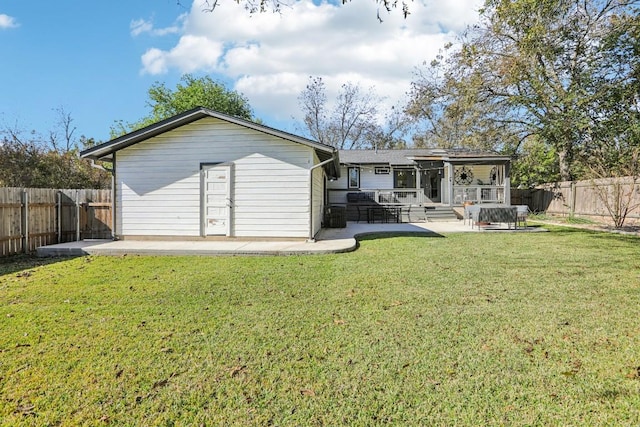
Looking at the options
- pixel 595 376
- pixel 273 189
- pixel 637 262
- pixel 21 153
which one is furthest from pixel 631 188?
pixel 21 153

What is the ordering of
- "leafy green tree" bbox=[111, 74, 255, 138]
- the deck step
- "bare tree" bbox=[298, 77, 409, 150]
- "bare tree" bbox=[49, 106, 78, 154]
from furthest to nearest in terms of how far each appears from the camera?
"bare tree" bbox=[298, 77, 409, 150] → "leafy green tree" bbox=[111, 74, 255, 138] → "bare tree" bbox=[49, 106, 78, 154] → the deck step

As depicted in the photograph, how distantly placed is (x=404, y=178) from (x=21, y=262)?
19212mm

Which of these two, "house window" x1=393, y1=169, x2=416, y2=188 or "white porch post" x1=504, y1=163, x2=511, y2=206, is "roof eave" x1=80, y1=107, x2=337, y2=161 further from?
"house window" x1=393, y1=169, x2=416, y2=188

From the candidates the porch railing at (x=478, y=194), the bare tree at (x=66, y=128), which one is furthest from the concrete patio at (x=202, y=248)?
the bare tree at (x=66, y=128)

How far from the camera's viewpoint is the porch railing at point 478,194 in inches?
713

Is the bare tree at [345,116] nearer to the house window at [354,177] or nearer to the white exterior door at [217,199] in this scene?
the house window at [354,177]

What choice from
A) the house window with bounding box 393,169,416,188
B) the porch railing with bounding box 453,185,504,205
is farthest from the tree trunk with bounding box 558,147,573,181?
the house window with bounding box 393,169,416,188

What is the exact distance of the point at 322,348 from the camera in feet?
10.4

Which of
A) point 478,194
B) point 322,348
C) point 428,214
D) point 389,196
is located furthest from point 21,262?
point 478,194

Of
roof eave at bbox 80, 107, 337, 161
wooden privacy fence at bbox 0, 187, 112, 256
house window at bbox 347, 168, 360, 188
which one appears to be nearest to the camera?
wooden privacy fence at bbox 0, 187, 112, 256

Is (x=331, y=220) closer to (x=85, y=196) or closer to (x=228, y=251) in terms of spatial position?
(x=228, y=251)

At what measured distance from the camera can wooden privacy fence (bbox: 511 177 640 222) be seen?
13211mm

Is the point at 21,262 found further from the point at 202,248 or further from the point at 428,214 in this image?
the point at 428,214

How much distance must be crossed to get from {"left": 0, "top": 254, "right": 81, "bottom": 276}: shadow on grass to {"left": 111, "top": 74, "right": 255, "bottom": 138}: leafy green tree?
2661 cm
